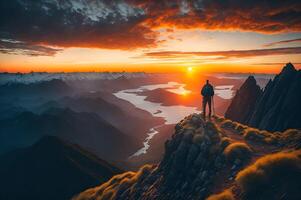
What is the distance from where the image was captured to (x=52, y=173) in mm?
112312

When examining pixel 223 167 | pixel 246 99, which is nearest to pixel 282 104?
pixel 246 99

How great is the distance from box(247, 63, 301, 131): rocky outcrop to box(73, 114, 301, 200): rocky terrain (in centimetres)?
2854

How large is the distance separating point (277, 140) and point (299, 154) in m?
8.61

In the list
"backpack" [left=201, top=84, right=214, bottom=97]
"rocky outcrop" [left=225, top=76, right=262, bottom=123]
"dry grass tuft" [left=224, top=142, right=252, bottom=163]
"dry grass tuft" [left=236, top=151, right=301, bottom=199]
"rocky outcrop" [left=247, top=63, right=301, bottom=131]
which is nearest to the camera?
"dry grass tuft" [left=236, top=151, right=301, bottom=199]

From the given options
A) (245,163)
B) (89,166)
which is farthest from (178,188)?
(89,166)

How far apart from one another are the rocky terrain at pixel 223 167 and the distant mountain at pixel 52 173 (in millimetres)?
72483

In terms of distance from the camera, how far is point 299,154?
19.1 metres

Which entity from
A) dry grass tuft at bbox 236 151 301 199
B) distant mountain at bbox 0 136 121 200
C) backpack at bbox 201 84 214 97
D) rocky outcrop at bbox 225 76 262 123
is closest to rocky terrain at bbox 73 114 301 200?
dry grass tuft at bbox 236 151 301 199

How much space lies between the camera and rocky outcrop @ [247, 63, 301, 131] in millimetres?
57950

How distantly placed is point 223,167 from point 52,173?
344 feet

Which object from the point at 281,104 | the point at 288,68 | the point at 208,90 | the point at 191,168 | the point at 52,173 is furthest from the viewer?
the point at 52,173

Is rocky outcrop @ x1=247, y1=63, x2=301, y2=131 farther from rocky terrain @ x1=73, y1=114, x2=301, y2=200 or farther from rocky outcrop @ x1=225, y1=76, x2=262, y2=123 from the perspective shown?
rocky terrain @ x1=73, y1=114, x2=301, y2=200

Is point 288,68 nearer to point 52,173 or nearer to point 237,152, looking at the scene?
point 237,152

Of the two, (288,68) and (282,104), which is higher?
(288,68)
